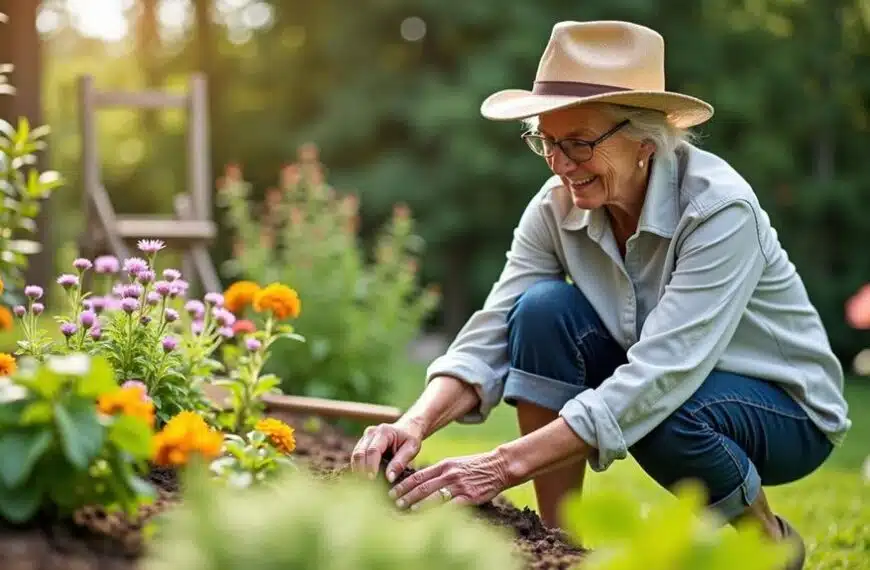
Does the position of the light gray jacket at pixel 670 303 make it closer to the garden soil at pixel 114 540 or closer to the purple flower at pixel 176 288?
the garden soil at pixel 114 540

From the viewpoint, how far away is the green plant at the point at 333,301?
499cm

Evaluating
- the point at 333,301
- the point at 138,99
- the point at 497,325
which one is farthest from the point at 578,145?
the point at 138,99

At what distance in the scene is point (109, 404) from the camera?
1.61 metres

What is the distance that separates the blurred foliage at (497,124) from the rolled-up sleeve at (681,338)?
6786mm

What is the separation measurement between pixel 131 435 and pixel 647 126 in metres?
1.42

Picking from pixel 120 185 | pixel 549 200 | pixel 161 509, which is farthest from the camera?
pixel 120 185

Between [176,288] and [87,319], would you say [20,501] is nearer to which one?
[87,319]

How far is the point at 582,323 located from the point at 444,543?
4.66ft

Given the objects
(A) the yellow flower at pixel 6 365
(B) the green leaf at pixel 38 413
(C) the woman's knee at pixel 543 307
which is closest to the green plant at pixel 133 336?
(A) the yellow flower at pixel 6 365

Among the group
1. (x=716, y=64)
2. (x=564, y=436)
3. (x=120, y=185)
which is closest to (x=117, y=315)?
(x=564, y=436)

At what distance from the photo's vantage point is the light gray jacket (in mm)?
2334

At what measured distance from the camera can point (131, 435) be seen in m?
1.56

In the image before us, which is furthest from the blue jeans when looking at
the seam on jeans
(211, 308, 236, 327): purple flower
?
(211, 308, 236, 327): purple flower

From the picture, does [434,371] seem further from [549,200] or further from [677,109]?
[677,109]
